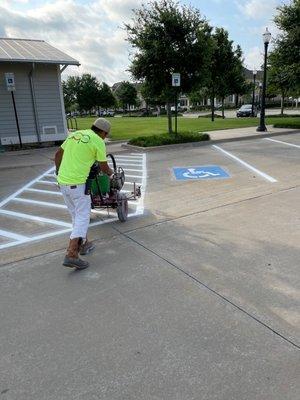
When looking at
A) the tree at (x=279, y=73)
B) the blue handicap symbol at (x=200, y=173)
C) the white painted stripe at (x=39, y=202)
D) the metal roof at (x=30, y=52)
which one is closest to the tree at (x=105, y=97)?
the tree at (x=279, y=73)

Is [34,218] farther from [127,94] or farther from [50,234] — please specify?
[127,94]

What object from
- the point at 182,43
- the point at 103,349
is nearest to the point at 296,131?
the point at 182,43

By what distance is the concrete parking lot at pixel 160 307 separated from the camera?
261 cm

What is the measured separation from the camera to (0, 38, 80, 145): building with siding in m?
15.4

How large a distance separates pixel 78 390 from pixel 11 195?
6348mm

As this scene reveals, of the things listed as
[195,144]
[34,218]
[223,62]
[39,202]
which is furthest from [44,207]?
[223,62]

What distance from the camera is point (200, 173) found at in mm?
9688

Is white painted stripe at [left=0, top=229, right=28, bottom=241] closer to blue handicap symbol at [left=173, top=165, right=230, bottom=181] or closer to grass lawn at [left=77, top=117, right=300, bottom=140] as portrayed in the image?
blue handicap symbol at [left=173, top=165, right=230, bottom=181]

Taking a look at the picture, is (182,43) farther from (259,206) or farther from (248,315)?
(248,315)

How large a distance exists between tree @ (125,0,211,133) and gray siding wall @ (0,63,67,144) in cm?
371

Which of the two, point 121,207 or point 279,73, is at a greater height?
point 279,73

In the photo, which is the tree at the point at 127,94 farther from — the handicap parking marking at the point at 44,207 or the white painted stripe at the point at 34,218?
the white painted stripe at the point at 34,218

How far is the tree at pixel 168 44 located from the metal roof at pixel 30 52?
2.96 m

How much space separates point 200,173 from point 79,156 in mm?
5810
